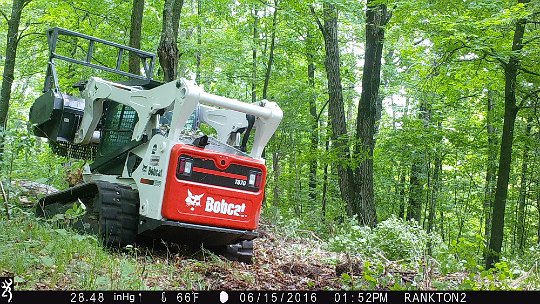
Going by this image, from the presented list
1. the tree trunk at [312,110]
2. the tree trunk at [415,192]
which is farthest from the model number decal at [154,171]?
the tree trunk at [415,192]

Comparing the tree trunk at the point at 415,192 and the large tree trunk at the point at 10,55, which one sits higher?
the large tree trunk at the point at 10,55

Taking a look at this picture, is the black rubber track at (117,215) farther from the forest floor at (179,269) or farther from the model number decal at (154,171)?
the model number decal at (154,171)

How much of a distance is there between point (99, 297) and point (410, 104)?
769 inches

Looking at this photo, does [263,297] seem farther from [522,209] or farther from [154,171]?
[522,209]

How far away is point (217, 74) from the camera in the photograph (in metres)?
21.2

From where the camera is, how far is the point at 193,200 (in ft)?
23.8

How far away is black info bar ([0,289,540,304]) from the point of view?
419cm

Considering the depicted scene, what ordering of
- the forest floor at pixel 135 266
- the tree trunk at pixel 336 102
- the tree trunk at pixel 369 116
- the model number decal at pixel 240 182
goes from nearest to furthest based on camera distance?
1. the forest floor at pixel 135 266
2. the model number decal at pixel 240 182
3. the tree trunk at pixel 369 116
4. the tree trunk at pixel 336 102

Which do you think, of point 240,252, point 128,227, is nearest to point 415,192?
point 240,252

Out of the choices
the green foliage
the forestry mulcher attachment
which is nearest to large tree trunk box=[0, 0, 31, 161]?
the forestry mulcher attachment

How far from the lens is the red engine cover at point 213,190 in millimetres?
7141

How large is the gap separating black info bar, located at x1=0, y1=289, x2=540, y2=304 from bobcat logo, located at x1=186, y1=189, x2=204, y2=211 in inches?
103

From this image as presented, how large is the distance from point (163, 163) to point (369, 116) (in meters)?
7.04

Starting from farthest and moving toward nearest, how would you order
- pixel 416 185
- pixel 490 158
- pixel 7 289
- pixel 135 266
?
pixel 416 185 < pixel 490 158 < pixel 135 266 < pixel 7 289
